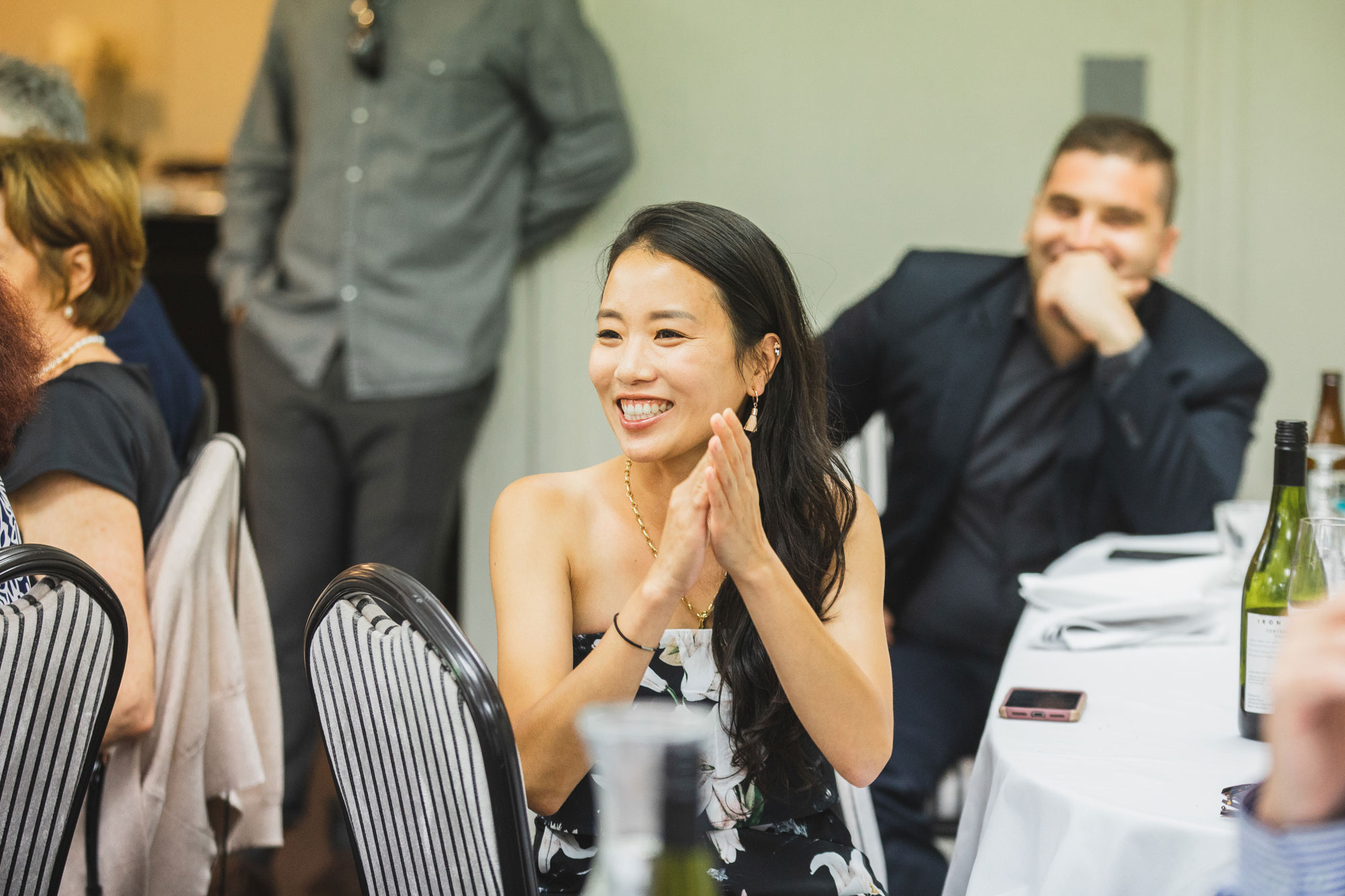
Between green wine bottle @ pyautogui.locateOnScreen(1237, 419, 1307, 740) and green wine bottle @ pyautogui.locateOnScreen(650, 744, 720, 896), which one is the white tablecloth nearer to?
green wine bottle @ pyautogui.locateOnScreen(1237, 419, 1307, 740)

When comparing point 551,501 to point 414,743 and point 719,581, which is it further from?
point 414,743

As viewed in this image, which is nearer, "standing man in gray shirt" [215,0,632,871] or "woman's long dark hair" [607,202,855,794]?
"woman's long dark hair" [607,202,855,794]

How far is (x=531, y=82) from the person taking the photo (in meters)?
3.26

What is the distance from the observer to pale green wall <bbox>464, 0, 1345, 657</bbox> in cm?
342

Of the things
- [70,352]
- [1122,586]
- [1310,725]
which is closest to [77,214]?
[70,352]

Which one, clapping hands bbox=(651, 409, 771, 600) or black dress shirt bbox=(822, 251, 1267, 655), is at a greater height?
clapping hands bbox=(651, 409, 771, 600)

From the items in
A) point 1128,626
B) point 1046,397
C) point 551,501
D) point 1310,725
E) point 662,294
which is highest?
point 662,294

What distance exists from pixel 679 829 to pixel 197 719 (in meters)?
1.31

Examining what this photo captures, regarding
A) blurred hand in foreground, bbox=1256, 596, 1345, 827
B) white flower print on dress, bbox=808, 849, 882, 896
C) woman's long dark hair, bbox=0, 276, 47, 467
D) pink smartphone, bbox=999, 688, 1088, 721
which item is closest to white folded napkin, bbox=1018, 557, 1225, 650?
pink smartphone, bbox=999, 688, 1088, 721

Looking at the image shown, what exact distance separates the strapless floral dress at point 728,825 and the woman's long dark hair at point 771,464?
0.02 meters

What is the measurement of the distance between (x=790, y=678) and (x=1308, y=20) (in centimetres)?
295

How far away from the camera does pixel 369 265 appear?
125 inches

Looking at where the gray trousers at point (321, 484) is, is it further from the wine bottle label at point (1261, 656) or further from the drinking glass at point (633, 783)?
the drinking glass at point (633, 783)

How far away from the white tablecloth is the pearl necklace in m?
1.28
